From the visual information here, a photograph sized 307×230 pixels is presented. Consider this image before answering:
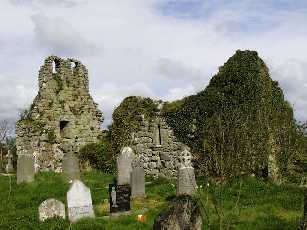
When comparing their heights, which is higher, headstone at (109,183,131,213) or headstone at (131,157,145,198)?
headstone at (131,157,145,198)

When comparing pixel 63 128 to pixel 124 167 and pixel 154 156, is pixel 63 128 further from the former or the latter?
pixel 124 167

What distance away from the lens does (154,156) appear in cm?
2602

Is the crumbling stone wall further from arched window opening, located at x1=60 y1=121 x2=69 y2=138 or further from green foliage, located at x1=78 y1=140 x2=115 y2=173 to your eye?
green foliage, located at x1=78 y1=140 x2=115 y2=173

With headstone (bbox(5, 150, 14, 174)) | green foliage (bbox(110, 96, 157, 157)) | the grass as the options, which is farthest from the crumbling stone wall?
the grass

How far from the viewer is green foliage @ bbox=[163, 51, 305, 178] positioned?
2133cm

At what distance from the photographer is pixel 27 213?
49.6 ft

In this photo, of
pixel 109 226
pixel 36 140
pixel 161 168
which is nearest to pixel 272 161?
pixel 161 168

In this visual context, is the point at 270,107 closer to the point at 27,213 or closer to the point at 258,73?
the point at 258,73

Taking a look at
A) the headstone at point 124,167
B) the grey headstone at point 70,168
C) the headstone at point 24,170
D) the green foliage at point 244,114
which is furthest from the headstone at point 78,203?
the green foliage at point 244,114

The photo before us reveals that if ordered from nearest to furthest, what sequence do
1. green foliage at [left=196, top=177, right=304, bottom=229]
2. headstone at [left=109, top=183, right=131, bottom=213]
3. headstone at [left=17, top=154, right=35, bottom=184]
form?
green foliage at [left=196, top=177, right=304, bottom=229] → headstone at [left=109, top=183, right=131, bottom=213] → headstone at [left=17, top=154, right=35, bottom=184]

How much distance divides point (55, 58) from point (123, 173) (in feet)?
36.4

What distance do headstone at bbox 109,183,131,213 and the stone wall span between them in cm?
1020

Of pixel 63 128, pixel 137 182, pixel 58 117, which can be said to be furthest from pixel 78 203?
pixel 63 128

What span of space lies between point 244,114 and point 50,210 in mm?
11337
